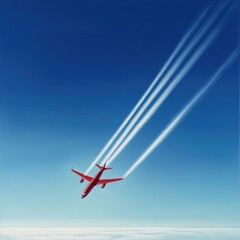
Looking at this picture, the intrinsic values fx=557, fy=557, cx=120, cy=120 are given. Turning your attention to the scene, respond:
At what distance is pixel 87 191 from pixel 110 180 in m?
6.48

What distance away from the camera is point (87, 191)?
448ft

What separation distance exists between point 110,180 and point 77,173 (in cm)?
878

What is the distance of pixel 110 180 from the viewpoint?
138750mm

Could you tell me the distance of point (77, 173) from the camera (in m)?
141

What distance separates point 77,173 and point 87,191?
21.2 ft
